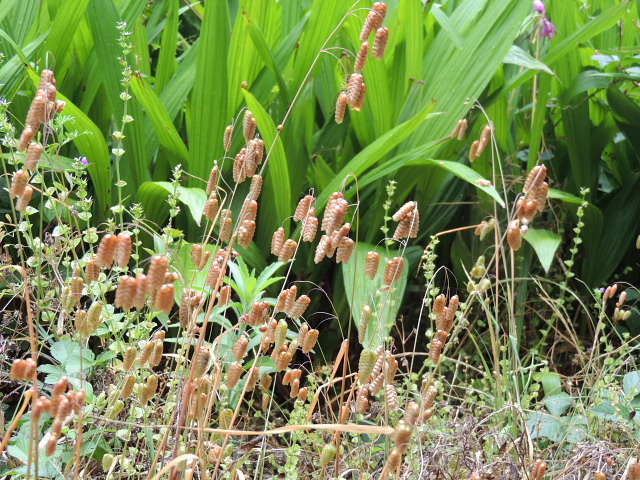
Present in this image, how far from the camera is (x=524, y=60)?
2.01m

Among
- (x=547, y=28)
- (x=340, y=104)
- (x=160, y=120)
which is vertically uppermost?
(x=547, y=28)

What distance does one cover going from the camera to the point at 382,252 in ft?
6.51

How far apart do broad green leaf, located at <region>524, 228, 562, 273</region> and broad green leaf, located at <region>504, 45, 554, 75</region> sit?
16.2 inches

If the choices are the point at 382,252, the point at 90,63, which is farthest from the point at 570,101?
the point at 90,63

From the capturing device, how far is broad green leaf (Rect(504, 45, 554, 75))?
1.93 m

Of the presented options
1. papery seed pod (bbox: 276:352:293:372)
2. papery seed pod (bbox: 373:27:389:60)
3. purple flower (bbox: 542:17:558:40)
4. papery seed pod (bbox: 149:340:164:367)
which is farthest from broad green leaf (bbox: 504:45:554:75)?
papery seed pod (bbox: 149:340:164:367)

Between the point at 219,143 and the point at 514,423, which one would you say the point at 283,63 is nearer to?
the point at 219,143

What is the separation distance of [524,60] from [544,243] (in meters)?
0.47

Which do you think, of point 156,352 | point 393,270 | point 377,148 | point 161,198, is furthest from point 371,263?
point 161,198

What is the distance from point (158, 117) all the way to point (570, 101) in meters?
1.17

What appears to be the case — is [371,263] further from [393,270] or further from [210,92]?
[210,92]

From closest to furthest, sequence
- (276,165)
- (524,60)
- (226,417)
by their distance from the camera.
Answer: (226,417)
(276,165)
(524,60)

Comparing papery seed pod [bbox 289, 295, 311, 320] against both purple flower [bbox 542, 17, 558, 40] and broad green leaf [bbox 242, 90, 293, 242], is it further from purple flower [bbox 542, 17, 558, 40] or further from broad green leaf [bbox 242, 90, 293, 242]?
purple flower [bbox 542, 17, 558, 40]

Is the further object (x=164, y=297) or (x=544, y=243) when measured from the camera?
(x=544, y=243)
